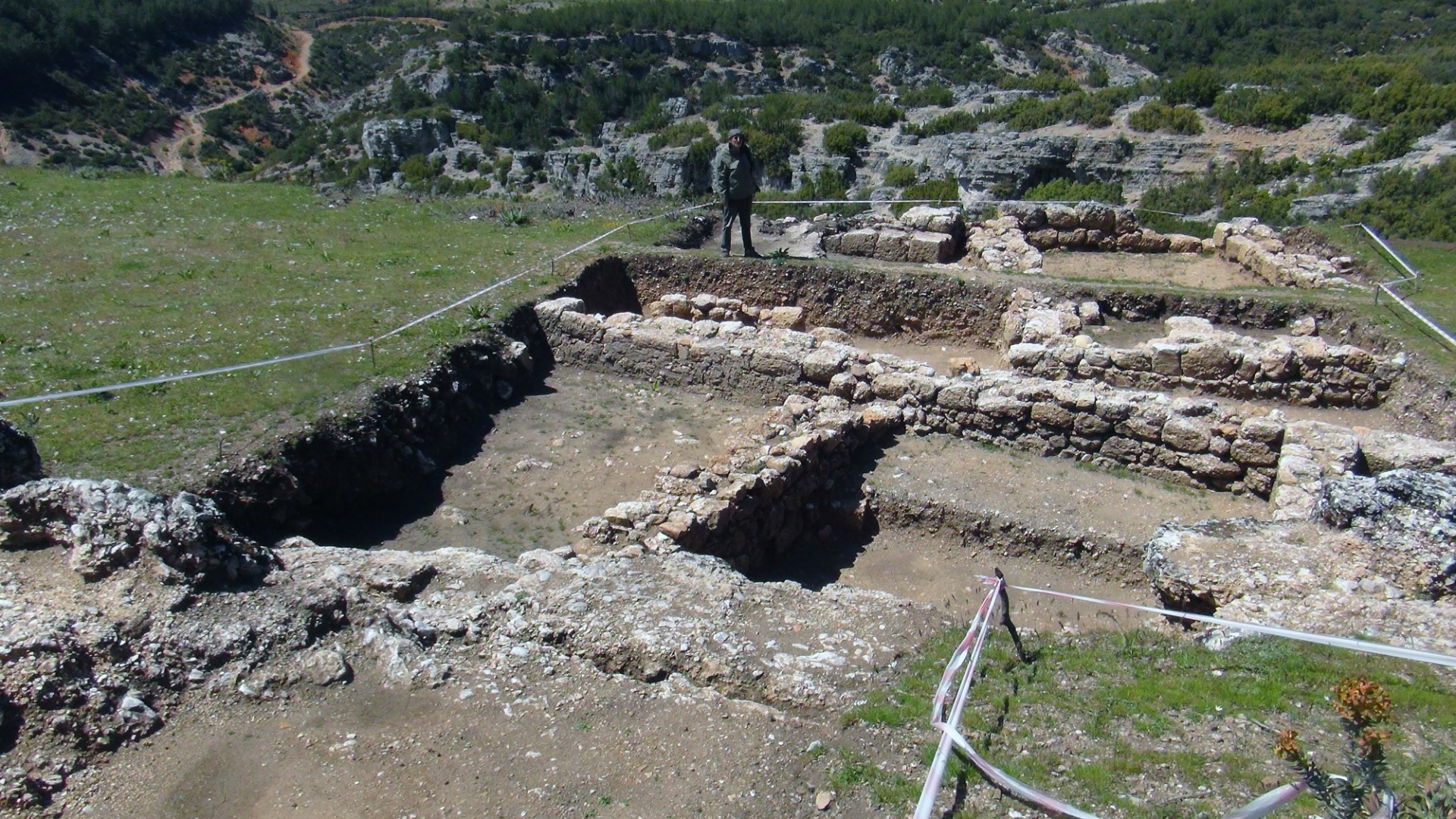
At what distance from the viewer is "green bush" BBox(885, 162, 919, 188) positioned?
96.4 ft

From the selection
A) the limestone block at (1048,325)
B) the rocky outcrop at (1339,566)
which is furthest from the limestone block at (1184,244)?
the rocky outcrop at (1339,566)

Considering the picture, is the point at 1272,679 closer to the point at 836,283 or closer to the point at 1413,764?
the point at 1413,764

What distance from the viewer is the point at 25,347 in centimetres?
1048

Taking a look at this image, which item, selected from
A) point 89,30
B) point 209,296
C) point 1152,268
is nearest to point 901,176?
point 1152,268

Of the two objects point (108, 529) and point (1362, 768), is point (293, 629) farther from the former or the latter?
point (1362, 768)

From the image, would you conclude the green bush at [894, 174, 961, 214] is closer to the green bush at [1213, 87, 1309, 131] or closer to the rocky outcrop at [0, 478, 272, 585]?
the green bush at [1213, 87, 1309, 131]

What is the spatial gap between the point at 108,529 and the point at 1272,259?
18024 mm

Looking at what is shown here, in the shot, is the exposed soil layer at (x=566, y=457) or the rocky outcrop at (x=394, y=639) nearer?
the rocky outcrop at (x=394, y=639)

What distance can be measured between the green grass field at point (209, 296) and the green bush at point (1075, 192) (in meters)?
13.0

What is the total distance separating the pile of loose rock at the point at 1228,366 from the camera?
38.0 feet

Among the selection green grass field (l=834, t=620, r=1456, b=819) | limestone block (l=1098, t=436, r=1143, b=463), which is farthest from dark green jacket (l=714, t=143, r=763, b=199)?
green grass field (l=834, t=620, r=1456, b=819)

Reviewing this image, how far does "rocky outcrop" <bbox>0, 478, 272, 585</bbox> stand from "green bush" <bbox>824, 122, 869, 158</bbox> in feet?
102

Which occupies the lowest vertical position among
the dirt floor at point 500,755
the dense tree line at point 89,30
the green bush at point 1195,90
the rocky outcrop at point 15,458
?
the dirt floor at point 500,755

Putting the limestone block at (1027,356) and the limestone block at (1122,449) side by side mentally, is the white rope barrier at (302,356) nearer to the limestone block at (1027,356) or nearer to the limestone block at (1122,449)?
the limestone block at (1027,356)
